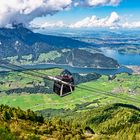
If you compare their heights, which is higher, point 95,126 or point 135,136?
point 135,136

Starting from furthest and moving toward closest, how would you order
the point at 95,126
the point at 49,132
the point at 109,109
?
the point at 109,109
the point at 95,126
the point at 49,132

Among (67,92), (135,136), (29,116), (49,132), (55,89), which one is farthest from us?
(135,136)

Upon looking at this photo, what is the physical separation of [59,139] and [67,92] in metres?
37.7

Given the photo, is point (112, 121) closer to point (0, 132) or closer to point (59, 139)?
point (59, 139)

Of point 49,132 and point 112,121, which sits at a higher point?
point 49,132

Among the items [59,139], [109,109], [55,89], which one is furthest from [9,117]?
[109,109]

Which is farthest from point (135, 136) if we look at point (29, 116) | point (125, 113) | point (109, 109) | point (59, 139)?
point (109, 109)

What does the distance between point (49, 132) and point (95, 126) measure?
95.1 meters

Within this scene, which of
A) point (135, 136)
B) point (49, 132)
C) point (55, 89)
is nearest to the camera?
point (55, 89)

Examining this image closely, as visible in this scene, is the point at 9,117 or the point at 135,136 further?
the point at 135,136

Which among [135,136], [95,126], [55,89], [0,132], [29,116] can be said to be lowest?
[95,126]

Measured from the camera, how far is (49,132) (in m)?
71.1

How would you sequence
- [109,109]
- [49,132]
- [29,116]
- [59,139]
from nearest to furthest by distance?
[59,139] < [49,132] < [29,116] < [109,109]

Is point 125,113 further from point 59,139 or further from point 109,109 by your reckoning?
point 59,139
